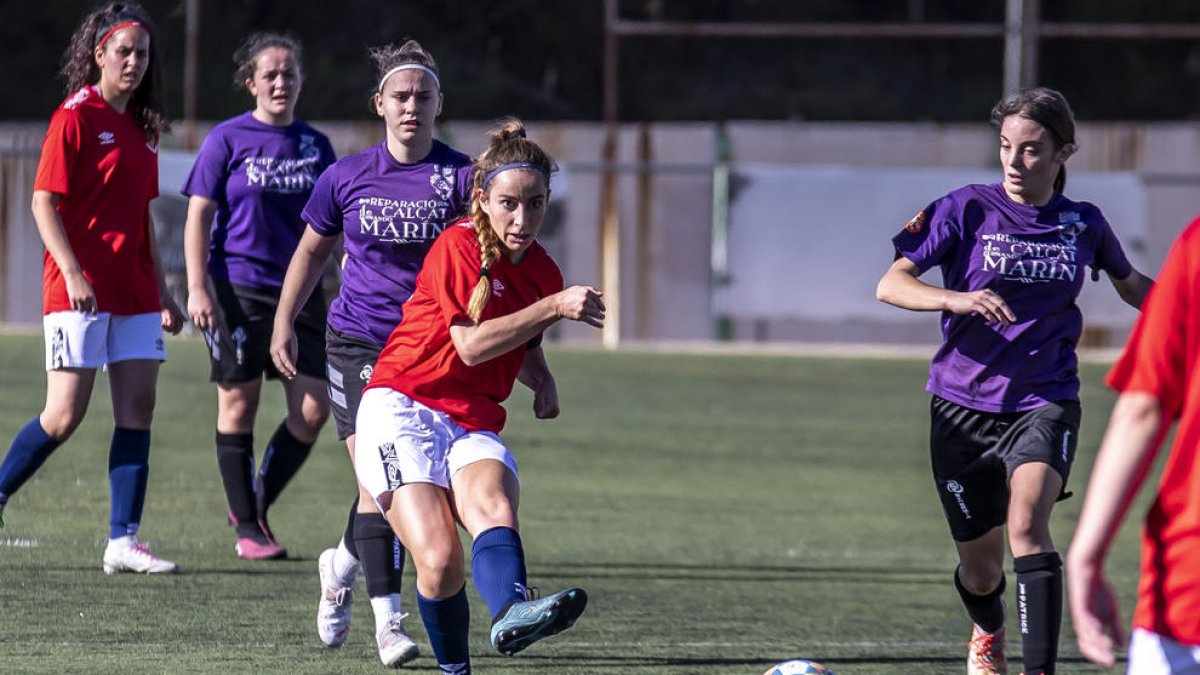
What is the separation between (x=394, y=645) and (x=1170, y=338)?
2.83 m

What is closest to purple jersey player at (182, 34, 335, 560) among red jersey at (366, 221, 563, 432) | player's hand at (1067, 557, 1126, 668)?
red jersey at (366, 221, 563, 432)

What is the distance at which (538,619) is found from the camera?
4.11m

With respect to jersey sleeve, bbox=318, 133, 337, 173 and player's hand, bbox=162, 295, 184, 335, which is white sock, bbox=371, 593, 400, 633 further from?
jersey sleeve, bbox=318, 133, 337, 173

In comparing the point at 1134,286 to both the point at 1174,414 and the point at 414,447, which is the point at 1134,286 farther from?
the point at 1174,414

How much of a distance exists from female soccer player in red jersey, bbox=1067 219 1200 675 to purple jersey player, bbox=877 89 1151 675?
6.84 ft

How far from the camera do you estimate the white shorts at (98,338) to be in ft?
21.0

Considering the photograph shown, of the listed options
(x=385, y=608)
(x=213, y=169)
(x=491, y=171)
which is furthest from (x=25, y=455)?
(x=491, y=171)

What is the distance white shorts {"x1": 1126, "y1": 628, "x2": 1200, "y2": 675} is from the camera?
9.48ft

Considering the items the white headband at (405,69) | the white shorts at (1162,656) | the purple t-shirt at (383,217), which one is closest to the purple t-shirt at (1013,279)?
the purple t-shirt at (383,217)

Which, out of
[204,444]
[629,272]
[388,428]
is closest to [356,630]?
[388,428]

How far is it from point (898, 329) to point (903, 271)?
1548cm

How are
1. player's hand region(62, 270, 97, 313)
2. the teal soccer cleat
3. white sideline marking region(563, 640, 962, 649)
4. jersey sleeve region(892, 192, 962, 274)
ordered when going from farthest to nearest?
player's hand region(62, 270, 97, 313)
white sideline marking region(563, 640, 962, 649)
jersey sleeve region(892, 192, 962, 274)
the teal soccer cleat

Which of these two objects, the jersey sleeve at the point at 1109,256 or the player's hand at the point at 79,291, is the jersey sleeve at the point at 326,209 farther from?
the jersey sleeve at the point at 1109,256

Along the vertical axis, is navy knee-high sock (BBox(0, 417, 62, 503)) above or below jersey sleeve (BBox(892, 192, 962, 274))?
below
